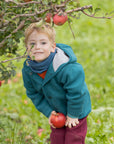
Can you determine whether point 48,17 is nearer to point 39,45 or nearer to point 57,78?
point 39,45

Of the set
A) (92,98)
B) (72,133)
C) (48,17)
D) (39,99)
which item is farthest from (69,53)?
(92,98)

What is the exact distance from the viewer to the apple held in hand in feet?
8.54

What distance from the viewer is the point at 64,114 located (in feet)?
8.79

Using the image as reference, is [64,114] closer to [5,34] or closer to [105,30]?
[5,34]

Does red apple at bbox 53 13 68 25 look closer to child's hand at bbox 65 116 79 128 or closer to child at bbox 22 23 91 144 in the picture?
child at bbox 22 23 91 144

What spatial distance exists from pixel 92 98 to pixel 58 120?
5.04 ft

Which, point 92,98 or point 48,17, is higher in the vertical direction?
point 48,17

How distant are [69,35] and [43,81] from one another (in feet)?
13.2

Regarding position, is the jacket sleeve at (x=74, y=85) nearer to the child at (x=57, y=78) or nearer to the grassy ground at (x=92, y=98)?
the child at (x=57, y=78)

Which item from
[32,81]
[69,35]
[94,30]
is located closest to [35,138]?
[32,81]

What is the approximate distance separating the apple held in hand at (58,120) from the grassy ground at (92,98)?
1.83 feet

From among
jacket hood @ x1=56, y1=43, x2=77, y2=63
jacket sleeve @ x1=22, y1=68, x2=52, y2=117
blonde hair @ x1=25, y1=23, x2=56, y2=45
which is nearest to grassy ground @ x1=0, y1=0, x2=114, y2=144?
jacket hood @ x1=56, y1=43, x2=77, y2=63

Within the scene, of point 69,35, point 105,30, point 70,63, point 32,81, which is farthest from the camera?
point 105,30

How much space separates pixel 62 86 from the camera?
252cm
